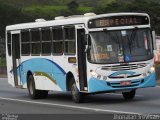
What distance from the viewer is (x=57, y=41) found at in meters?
22.8

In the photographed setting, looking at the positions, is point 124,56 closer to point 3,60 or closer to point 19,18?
point 3,60

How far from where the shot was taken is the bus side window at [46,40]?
77.4ft

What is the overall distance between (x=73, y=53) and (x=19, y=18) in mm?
73545

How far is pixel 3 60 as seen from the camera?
51.8 m

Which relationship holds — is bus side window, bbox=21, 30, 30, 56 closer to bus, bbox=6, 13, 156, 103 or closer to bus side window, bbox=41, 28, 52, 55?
bus side window, bbox=41, 28, 52, 55

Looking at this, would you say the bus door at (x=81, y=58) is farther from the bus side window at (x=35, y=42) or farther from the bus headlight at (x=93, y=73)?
the bus side window at (x=35, y=42)

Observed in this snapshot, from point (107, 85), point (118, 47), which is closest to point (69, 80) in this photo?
point (107, 85)

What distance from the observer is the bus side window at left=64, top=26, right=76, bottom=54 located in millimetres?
21562

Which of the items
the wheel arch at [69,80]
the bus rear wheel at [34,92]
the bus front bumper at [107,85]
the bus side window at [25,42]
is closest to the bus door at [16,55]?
the bus side window at [25,42]

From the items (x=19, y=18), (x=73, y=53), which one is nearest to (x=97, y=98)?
(x=73, y=53)

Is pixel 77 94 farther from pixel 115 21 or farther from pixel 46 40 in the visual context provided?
pixel 46 40

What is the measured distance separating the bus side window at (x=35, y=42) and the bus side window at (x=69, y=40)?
8.20 ft

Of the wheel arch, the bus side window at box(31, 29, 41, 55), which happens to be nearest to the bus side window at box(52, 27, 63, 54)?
the wheel arch

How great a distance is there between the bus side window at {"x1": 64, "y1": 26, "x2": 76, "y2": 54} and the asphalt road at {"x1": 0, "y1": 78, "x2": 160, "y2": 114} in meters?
1.68
